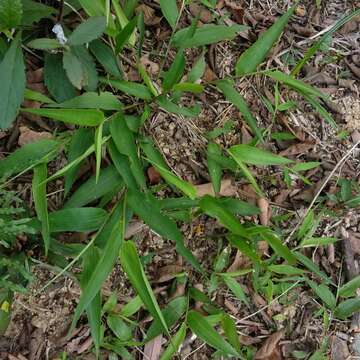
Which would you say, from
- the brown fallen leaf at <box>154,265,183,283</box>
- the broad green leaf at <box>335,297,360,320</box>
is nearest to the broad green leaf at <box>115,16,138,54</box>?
the brown fallen leaf at <box>154,265,183,283</box>

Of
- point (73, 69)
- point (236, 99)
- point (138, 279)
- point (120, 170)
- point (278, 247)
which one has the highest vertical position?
point (73, 69)

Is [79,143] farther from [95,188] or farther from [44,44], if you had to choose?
[44,44]

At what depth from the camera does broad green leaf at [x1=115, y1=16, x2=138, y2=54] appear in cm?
129

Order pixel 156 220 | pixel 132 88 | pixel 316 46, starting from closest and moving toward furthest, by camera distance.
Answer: pixel 156 220 < pixel 132 88 < pixel 316 46

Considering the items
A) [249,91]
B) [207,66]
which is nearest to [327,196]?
[249,91]

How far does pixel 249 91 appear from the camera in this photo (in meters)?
1.69

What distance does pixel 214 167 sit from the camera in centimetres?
153

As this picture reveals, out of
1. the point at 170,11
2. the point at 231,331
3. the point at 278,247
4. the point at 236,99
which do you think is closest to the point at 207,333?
the point at 231,331

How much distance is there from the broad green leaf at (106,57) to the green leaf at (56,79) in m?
0.09

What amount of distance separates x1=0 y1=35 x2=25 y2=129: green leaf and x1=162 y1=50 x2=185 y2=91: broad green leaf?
33 centimetres

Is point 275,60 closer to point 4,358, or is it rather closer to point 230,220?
point 230,220

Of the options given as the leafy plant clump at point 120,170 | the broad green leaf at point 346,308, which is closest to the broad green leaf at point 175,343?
the leafy plant clump at point 120,170

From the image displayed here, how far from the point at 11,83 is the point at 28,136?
228mm

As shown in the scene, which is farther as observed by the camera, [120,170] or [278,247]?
[278,247]
